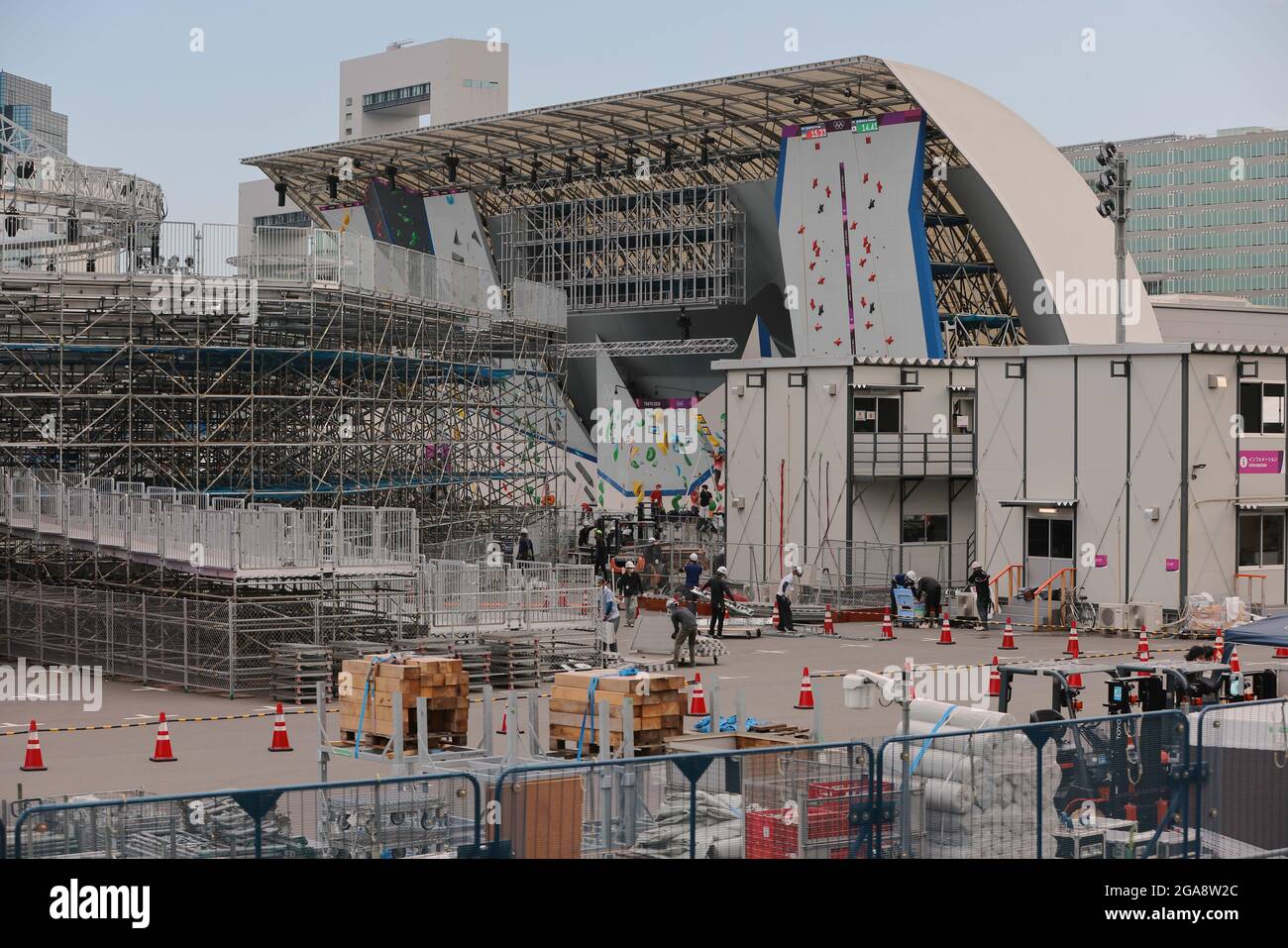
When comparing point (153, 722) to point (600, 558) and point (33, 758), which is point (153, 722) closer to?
point (33, 758)

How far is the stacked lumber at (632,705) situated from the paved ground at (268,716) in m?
1.58

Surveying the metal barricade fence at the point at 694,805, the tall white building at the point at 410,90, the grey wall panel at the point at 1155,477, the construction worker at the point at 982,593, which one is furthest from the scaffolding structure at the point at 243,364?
the tall white building at the point at 410,90

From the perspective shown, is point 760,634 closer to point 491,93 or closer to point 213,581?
point 213,581

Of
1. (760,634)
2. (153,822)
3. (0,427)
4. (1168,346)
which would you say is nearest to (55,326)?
(0,427)

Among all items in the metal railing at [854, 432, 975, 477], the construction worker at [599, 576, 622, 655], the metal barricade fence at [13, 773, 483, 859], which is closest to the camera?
the metal barricade fence at [13, 773, 483, 859]

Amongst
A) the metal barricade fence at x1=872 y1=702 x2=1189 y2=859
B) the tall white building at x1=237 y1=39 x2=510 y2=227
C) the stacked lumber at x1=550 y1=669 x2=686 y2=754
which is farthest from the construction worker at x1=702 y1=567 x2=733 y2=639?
the tall white building at x1=237 y1=39 x2=510 y2=227

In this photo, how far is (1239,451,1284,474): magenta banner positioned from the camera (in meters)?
36.8

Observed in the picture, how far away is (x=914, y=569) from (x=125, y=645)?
65.0 ft

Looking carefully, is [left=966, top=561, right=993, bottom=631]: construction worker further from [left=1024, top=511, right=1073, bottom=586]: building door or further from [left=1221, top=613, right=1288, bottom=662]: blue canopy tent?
[left=1221, top=613, right=1288, bottom=662]: blue canopy tent

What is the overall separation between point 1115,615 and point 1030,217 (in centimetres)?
2491

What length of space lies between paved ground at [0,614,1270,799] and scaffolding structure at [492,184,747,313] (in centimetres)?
3639

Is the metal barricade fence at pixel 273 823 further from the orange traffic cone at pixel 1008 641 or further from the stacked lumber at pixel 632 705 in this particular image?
the orange traffic cone at pixel 1008 641

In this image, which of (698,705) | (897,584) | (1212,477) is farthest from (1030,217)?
(698,705)
